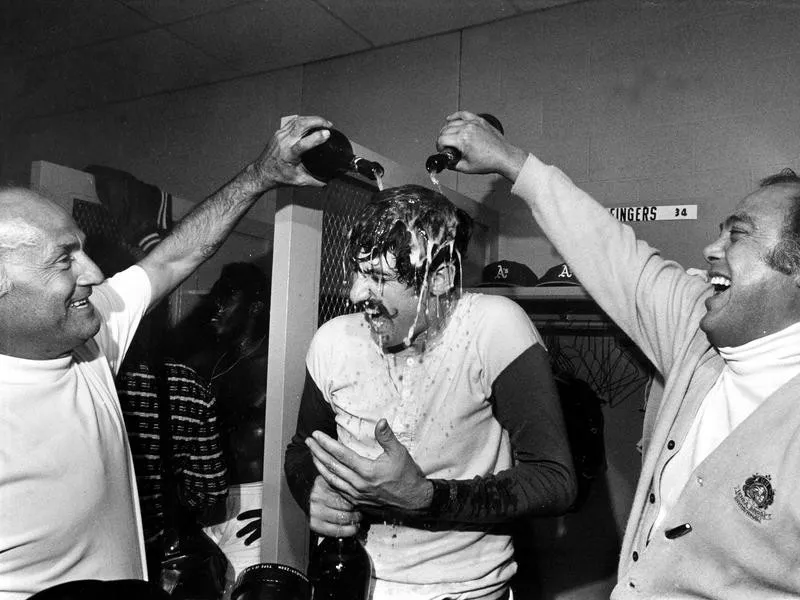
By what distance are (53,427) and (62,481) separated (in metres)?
0.08

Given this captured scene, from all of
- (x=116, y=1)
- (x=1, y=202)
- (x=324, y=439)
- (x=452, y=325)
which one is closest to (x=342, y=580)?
(x=324, y=439)

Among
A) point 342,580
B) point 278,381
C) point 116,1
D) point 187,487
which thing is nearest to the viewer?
point 342,580

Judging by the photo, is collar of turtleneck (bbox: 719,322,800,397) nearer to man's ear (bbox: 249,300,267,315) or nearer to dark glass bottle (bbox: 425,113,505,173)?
dark glass bottle (bbox: 425,113,505,173)

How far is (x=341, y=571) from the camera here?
3.97 feet

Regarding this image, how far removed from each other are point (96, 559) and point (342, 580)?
42 cm

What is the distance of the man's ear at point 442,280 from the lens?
4.28 ft

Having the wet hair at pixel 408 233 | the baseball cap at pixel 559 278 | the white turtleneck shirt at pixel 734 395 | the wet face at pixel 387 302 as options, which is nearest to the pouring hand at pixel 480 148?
the wet hair at pixel 408 233

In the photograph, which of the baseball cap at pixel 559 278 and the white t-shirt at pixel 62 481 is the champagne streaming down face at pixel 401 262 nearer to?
the white t-shirt at pixel 62 481

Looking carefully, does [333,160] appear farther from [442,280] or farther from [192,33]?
[192,33]

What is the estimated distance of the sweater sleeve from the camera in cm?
125

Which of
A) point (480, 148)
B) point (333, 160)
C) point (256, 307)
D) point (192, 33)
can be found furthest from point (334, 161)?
point (192, 33)

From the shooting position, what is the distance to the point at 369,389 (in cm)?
129

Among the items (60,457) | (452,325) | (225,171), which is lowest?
(60,457)

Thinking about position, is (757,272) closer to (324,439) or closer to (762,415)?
(762,415)
